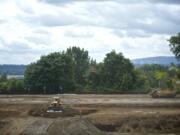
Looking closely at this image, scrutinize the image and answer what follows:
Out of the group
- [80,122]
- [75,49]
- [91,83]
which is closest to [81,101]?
[80,122]

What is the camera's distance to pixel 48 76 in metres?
Result: 72.3

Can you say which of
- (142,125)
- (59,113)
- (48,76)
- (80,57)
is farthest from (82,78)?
(142,125)

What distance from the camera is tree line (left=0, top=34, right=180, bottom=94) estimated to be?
235 feet

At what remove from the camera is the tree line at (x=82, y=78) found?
71688 millimetres

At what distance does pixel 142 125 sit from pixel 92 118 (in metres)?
4.93

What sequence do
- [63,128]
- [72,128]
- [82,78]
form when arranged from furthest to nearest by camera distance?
[82,78], [63,128], [72,128]

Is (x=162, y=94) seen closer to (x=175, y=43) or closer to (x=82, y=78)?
(x=175, y=43)

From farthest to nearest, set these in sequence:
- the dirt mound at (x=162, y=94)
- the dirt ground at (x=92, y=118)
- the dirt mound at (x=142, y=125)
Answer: the dirt mound at (x=162, y=94)
the dirt mound at (x=142, y=125)
the dirt ground at (x=92, y=118)

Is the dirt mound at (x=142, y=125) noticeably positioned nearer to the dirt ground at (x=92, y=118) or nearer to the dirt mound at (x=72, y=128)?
the dirt ground at (x=92, y=118)

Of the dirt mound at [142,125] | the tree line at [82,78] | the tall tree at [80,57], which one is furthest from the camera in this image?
the tall tree at [80,57]

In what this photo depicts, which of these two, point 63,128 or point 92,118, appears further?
point 92,118

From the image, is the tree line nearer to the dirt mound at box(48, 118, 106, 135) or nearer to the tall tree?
the tall tree

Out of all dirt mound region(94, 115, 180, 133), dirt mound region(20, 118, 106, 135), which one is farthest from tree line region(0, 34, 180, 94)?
dirt mound region(20, 118, 106, 135)

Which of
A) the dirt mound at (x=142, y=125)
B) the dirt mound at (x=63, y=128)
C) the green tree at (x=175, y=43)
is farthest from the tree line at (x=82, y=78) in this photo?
the dirt mound at (x=63, y=128)
